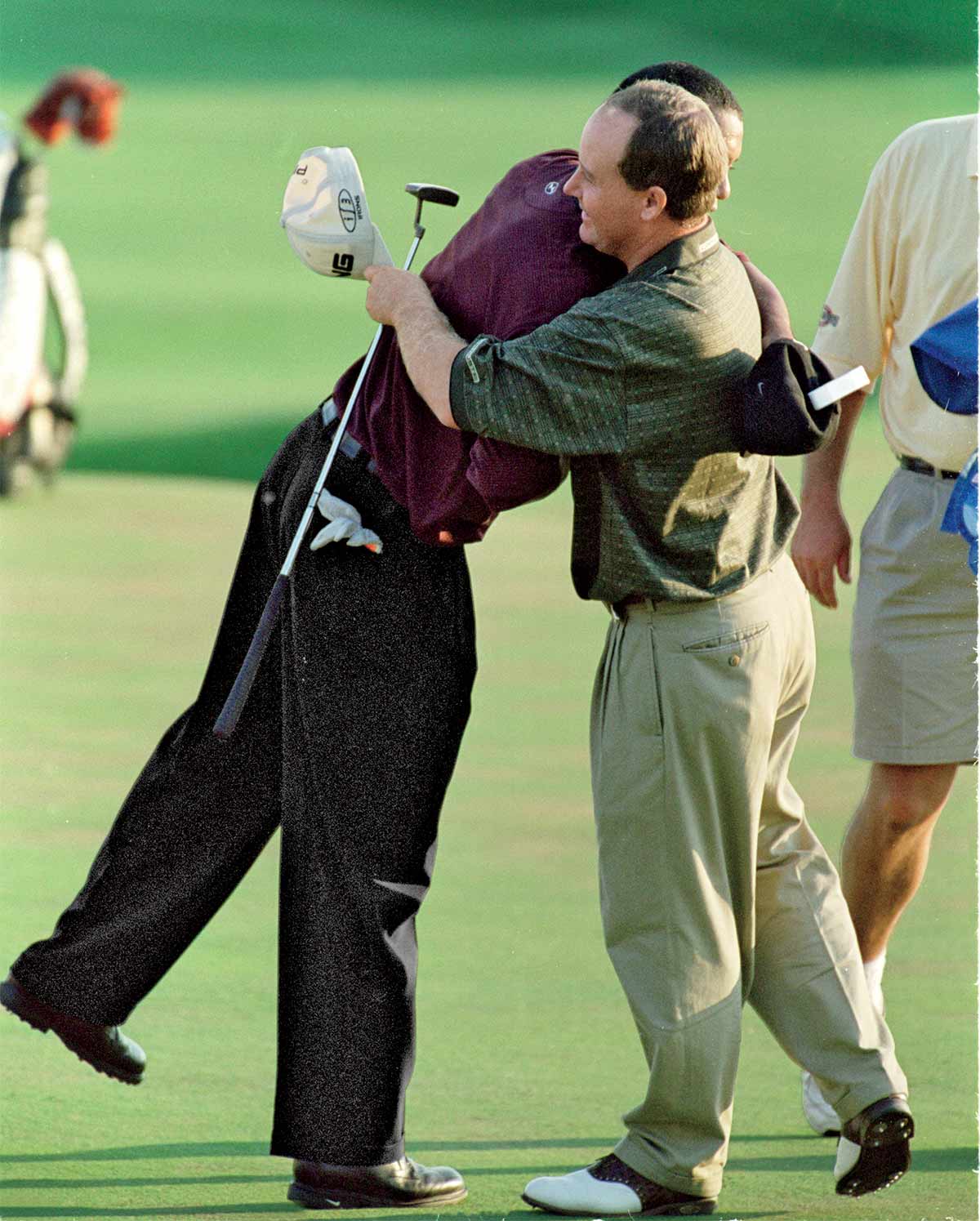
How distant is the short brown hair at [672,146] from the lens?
210 centimetres

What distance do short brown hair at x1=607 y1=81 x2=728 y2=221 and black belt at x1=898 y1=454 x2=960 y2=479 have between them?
0.71 metres

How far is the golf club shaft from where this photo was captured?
2311 mm

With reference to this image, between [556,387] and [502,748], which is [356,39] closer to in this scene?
[502,748]

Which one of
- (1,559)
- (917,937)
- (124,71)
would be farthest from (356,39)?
(917,937)

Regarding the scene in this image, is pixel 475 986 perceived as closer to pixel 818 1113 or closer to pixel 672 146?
pixel 818 1113

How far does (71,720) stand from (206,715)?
2.03 metres

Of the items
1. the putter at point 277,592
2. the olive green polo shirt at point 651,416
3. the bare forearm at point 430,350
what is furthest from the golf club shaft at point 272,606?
the olive green polo shirt at point 651,416

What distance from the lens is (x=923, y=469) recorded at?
2717 millimetres

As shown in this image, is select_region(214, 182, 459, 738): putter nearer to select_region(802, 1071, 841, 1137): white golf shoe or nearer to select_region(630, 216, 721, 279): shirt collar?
select_region(630, 216, 721, 279): shirt collar

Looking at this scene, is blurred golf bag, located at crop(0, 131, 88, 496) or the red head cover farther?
the red head cover

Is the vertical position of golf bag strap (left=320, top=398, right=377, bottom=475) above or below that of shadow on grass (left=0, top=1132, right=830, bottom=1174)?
above

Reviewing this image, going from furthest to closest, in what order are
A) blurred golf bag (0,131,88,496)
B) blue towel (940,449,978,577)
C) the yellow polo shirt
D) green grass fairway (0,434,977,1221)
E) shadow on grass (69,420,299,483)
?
shadow on grass (69,420,299,483)
blurred golf bag (0,131,88,496)
the yellow polo shirt
blue towel (940,449,978,577)
green grass fairway (0,434,977,1221)

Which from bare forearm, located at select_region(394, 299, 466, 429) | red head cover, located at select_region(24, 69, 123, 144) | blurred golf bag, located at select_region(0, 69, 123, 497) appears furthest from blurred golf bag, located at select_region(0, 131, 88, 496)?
bare forearm, located at select_region(394, 299, 466, 429)

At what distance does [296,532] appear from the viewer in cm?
234
